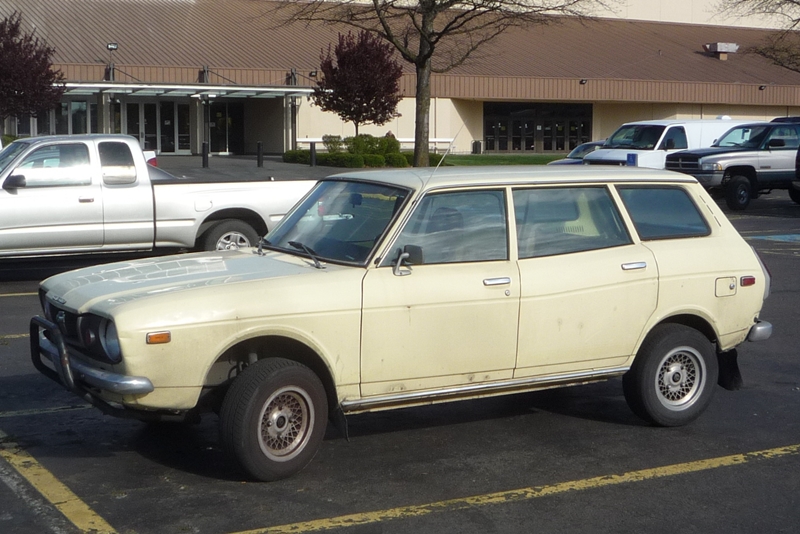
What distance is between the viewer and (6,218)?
469 inches

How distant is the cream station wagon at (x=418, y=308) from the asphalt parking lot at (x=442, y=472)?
31cm

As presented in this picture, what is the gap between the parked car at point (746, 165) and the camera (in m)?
23.8

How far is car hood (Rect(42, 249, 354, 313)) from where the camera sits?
5371 mm

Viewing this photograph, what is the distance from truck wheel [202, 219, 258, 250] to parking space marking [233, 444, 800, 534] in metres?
7.78

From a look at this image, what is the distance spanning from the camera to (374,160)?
37.3m

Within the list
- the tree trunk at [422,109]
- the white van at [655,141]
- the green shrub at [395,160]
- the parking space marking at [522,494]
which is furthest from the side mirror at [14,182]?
the green shrub at [395,160]

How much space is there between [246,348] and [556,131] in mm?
53100

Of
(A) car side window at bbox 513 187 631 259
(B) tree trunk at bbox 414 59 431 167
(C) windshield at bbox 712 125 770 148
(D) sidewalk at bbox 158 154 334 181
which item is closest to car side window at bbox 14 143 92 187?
(A) car side window at bbox 513 187 631 259

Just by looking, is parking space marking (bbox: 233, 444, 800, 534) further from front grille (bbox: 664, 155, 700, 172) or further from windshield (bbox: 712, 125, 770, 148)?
→ windshield (bbox: 712, 125, 770, 148)

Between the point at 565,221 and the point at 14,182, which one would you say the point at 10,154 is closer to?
the point at 14,182

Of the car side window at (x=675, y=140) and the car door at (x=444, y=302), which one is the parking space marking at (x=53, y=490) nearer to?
the car door at (x=444, y=302)

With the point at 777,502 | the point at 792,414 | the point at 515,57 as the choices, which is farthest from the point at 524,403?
the point at 515,57

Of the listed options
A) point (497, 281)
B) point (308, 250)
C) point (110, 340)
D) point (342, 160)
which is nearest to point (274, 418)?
point (110, 340)

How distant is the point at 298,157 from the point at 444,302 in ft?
116
